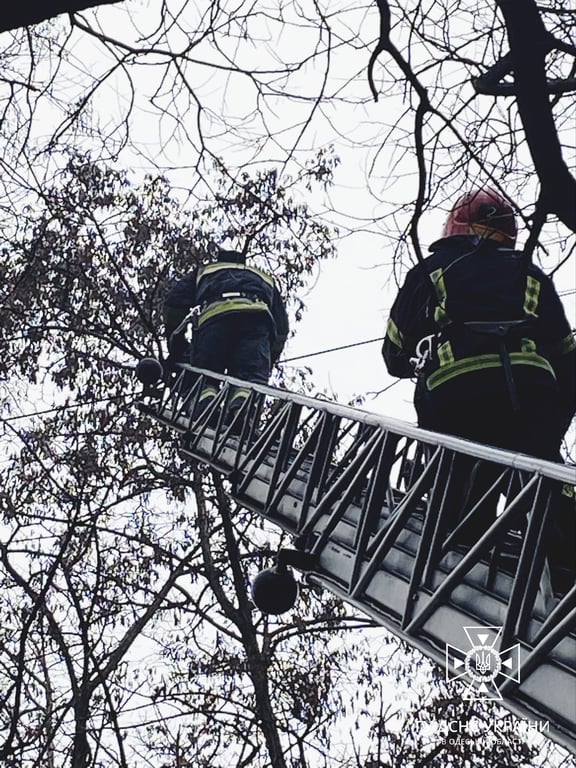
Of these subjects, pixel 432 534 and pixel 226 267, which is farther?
pixel 226 267

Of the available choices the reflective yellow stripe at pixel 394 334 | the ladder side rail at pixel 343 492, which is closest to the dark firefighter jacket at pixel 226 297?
the reflective yellow stripe at pixel 394 334

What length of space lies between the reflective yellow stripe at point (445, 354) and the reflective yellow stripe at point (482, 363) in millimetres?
16

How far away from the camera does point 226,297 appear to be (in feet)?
20.1

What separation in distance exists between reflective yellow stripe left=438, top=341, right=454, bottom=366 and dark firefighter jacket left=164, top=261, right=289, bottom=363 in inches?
104

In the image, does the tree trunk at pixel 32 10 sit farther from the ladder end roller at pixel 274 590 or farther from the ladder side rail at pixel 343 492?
the ladder end roller at pixel 274 590

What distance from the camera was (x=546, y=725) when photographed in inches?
83.4

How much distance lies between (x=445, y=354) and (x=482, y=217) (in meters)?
0.59

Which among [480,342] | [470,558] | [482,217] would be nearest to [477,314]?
[480,342]

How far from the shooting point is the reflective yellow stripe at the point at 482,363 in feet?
11.2

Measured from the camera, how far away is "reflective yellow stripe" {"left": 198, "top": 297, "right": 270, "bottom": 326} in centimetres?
598

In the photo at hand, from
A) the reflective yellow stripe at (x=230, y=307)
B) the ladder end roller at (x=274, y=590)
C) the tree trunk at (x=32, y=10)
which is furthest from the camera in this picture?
the reflective yellow stripe at (x=230, y=307)

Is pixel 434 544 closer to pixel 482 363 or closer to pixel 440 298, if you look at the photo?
pixel 482 363

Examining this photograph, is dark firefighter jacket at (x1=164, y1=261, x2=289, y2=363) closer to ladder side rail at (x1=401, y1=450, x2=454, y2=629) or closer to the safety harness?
the safety harness

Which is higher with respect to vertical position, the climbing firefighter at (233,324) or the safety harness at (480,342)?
the climbing firefighter at (233,324)
